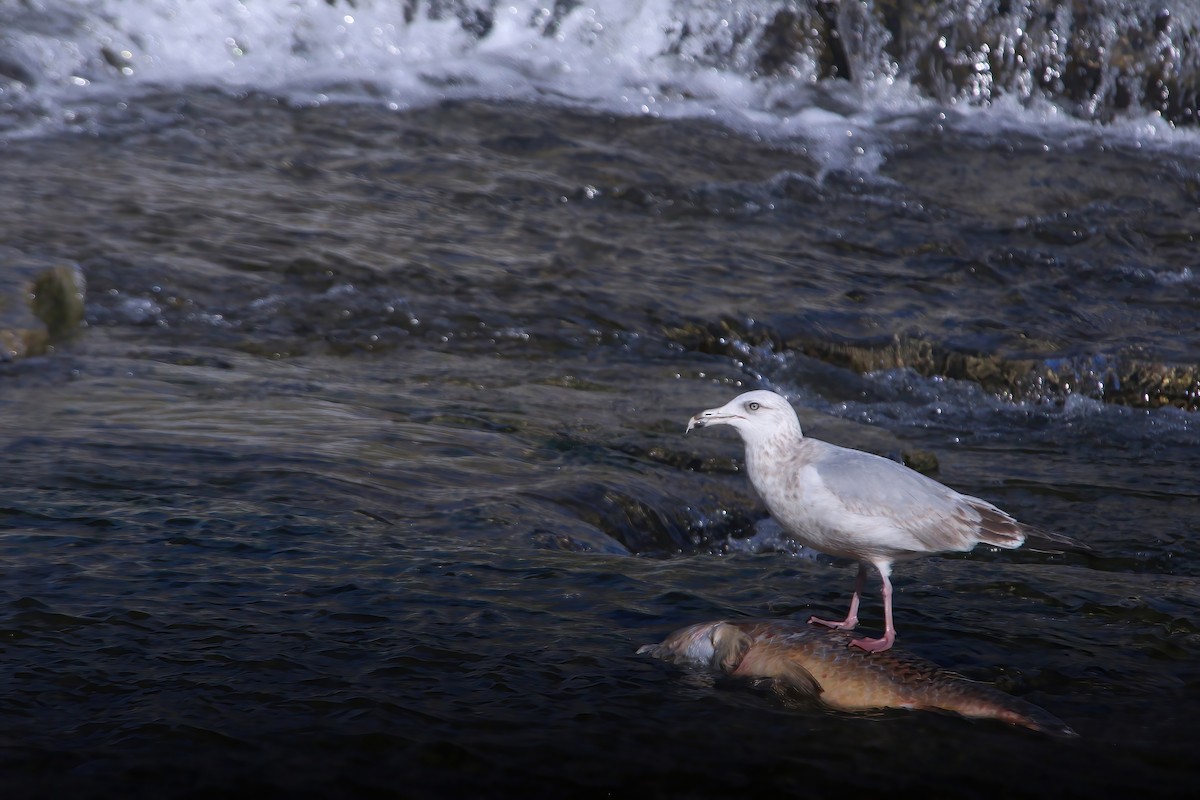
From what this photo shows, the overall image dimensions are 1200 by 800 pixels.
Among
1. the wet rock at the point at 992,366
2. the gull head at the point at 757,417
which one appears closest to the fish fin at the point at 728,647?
the gull head at the point at 757,417

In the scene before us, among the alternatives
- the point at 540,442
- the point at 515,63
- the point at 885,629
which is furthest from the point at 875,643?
the point at 515,63

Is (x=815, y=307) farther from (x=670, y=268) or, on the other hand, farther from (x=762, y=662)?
(x=762, y=662)

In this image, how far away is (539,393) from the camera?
26.2 feet

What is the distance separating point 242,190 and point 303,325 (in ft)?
9.11

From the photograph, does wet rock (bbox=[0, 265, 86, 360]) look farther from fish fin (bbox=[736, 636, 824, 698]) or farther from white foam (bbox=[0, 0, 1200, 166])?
fish fin (bbox=[736, 636, 824, 698])

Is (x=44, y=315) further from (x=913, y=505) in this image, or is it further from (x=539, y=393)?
(x=913, y=505)

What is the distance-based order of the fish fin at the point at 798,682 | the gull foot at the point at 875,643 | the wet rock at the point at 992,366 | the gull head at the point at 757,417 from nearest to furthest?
the fish fin at the point at 798,682, the gull foot at the point at 875,643, the gull head at the point at 757,417, the wet rock at the point at 992,366

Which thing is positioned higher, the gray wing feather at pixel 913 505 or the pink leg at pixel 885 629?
the gray wing feather at pixel 913 505

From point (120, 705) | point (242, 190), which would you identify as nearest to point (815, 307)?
point (242, 190)

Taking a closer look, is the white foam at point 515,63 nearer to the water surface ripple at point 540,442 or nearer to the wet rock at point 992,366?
the water surface ripple at point 540,442

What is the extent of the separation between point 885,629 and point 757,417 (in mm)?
974

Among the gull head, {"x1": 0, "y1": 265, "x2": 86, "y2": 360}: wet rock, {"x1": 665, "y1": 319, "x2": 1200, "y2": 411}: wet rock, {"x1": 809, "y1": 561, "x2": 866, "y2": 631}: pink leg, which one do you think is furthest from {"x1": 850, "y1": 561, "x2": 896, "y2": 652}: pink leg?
{"x1": 0, "y1": 265, "x2": 86, "y2": 360}: wet rock

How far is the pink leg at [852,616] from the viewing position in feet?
16.1

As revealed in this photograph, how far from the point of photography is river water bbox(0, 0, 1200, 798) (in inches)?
157
